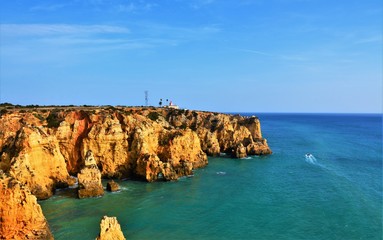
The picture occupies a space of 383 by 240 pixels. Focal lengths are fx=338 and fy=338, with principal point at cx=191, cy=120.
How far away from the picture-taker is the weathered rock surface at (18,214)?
2658 centimetres

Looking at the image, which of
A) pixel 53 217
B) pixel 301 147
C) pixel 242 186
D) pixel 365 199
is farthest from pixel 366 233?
pixel 301 147

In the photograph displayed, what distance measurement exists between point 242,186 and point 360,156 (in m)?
46.7

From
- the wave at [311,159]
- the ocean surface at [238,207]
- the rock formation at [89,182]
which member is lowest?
the ocean surface at [238,207]

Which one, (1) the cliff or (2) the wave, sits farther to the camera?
(2) the wave

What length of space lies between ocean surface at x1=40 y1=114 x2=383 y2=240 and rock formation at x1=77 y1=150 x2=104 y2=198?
1217 millimetres

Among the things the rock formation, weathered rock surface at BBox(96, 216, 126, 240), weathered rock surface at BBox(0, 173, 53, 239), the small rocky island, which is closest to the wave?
the small rocky island

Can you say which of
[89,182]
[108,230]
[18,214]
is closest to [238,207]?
[89,182]

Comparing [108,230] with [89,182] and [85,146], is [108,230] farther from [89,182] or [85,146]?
[85,146]

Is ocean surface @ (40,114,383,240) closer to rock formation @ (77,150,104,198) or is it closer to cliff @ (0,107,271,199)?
rock formation @ (77,150,104,198)

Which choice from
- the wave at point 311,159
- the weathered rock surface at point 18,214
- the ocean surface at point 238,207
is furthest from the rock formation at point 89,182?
the wave at point 311,159

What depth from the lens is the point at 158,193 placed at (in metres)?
46.7

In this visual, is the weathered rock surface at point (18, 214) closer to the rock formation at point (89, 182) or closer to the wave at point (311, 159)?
the rock formation at point (89, 182)

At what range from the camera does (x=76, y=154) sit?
5369 cm

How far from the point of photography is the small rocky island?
90.0 feet
